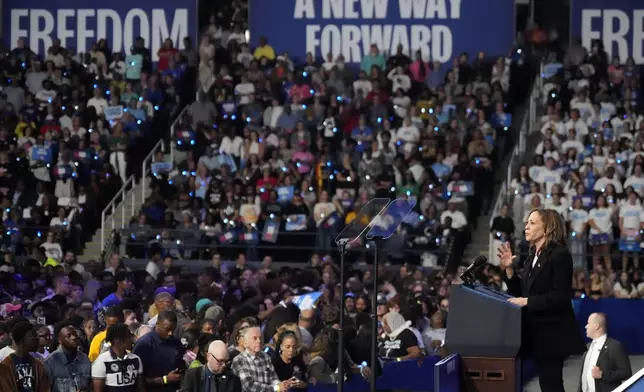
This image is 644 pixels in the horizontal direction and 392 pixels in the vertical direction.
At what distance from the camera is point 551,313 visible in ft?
26.9

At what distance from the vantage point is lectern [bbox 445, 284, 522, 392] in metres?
8.01

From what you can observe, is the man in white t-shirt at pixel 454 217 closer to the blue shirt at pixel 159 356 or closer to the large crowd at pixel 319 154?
the large crowd at pixel 319 154

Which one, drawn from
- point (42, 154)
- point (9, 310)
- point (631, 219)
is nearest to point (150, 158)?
point (42, 154)

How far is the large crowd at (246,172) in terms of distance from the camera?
666 inches

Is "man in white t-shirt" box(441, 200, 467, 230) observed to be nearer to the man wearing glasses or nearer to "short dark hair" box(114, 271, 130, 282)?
"short dark hair" box(114, 271, 130, 282)

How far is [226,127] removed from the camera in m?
24.5

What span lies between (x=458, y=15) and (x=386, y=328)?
14.0m

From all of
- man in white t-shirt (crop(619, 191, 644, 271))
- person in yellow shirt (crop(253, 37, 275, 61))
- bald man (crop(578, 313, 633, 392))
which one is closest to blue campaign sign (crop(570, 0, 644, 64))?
person in yellow shirt (crop(253, 37, 275, 61))

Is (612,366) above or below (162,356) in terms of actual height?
below

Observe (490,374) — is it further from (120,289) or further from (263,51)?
(263,51)

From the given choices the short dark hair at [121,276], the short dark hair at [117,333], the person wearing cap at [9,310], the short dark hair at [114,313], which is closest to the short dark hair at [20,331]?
the short dark hair at [117,333]

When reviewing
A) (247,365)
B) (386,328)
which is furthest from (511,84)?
(247,365)

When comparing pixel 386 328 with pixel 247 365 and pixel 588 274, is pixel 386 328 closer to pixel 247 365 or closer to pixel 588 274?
pixel 247 365

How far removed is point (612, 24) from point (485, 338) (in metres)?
20.1
